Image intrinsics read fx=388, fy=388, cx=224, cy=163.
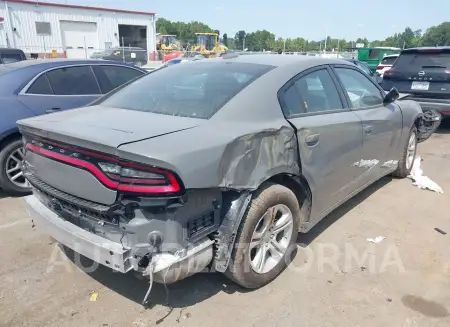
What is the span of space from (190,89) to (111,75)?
2.89 m

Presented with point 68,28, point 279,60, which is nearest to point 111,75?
point 279,60

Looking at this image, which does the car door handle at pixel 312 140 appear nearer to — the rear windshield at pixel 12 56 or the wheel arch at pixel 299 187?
the wheel arch at pixel 299 187

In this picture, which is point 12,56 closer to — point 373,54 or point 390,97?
point 390,97

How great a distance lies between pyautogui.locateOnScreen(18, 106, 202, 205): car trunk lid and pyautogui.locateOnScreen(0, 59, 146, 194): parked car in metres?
1.78

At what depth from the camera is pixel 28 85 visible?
4.61 metres

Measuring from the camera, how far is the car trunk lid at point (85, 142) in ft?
7.07

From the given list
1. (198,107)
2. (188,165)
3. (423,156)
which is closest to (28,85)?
(198,107)

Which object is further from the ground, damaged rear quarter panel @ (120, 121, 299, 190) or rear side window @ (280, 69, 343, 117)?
rear side window @ (280, 69, 343, 117)

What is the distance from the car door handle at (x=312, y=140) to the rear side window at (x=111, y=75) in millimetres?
3360

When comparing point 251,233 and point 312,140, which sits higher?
point 312,140

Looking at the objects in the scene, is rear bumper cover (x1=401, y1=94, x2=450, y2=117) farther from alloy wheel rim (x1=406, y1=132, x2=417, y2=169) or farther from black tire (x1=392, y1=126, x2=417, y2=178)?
black tire (x1=392, y1=126, x2=417, y2=178)

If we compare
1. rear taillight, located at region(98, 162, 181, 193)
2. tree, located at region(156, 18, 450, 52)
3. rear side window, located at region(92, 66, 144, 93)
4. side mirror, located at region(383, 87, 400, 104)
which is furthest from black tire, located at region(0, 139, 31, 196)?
tree, located at region(156, 18, 450, 52)

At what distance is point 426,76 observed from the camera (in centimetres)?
756

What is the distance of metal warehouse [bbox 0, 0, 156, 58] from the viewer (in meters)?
28.1
